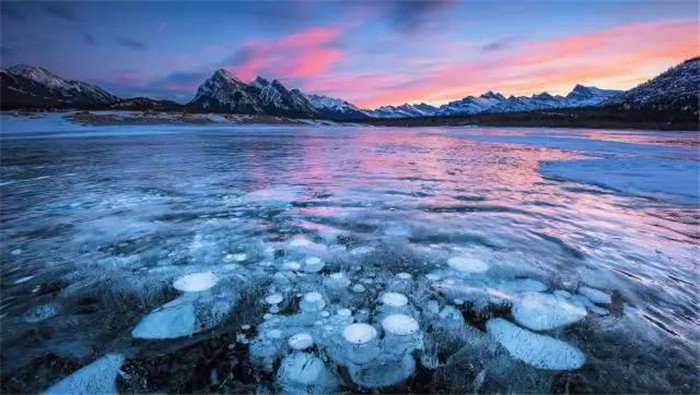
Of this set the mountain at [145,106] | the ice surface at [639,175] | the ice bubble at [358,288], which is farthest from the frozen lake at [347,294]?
the mountain at [145,106]

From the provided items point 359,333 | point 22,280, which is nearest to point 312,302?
point 359,333

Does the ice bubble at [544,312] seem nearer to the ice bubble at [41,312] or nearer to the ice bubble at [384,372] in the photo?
the ice bubble at [384,372]

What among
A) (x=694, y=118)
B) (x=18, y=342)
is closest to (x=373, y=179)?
(x=18, y=342)

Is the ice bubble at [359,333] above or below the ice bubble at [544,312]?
above

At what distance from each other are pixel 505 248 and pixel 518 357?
200 cm

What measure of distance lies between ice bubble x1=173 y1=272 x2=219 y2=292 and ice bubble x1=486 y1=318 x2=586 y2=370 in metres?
2.31

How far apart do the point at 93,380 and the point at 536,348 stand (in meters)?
2.68

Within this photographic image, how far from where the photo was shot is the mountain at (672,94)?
56.4 metres

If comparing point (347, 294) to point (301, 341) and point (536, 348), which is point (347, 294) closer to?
point (301, 341)

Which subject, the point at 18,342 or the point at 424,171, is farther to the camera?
the point at 424,171

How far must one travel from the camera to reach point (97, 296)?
2926 mm

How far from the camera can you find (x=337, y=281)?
325cm

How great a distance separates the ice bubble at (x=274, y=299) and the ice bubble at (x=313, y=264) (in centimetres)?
53

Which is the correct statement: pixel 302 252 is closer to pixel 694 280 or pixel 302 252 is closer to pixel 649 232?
pixel 694 280
